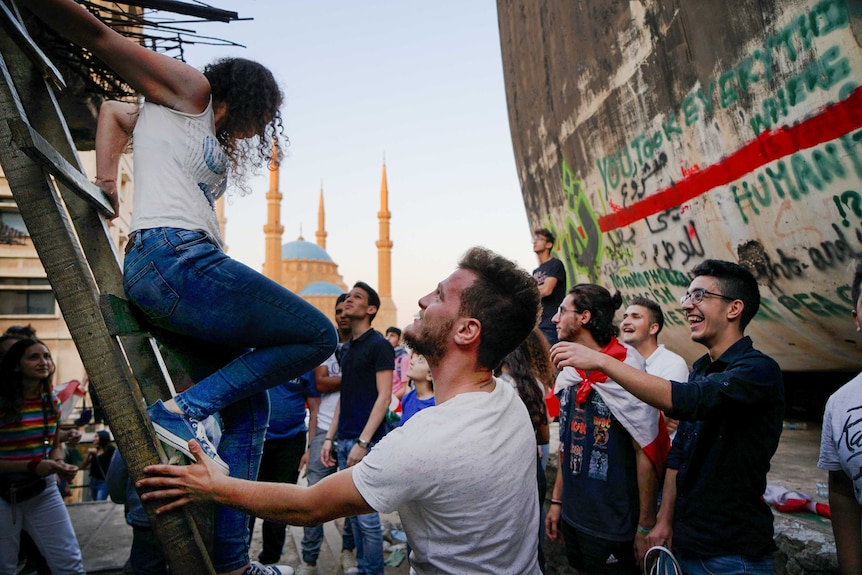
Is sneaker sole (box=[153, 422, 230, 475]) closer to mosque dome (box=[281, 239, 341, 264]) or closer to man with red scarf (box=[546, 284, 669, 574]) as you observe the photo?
man with red scarf (box=[546, 284, 669, 574])

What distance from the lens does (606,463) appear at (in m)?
3.22

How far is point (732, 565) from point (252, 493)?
6.89ft

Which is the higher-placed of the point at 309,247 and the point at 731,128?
the point at 309,247

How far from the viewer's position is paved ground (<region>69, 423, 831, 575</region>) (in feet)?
13.5

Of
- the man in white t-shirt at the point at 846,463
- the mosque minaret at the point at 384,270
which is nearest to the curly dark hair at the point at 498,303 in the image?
the man in white t-shirt at the point at 846,463

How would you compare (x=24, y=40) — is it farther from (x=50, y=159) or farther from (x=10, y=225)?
(x=10, y=225)

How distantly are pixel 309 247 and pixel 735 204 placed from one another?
5758cm

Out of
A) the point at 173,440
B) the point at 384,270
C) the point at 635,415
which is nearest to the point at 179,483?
the point at 173,440

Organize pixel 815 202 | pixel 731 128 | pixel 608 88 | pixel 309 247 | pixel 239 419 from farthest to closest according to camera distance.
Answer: pixel 309 247, pixel 608 88, pixel 731 128, pixel 815 202, pixel 239 419

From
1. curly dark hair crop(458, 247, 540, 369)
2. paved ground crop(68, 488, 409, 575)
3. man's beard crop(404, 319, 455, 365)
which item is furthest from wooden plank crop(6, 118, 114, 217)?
paved ground crop(68, 488, 409, 575)

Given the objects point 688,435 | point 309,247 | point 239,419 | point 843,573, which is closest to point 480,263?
point 239,419

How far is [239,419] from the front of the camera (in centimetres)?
209

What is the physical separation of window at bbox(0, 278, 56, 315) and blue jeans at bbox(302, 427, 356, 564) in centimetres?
1966

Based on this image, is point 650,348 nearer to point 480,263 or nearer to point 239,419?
point 480,263
